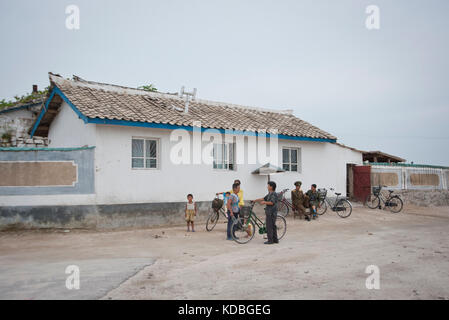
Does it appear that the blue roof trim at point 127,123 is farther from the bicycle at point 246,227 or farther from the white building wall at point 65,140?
the bicycle at point 246,227

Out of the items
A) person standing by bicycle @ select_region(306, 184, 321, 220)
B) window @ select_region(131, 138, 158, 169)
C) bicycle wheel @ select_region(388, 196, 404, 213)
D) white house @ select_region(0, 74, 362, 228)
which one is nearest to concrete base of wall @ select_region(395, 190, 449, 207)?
bicycle wheel @ select_region(388, 196, 404, 213)

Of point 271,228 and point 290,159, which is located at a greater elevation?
point 290,159

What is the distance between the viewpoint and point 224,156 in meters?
14.8

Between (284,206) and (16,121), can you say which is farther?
(16,121)

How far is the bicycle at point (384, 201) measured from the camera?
17.3 m

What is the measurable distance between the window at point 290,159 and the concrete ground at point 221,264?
4.52 m

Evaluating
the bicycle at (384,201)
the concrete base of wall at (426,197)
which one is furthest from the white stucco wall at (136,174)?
the concrete base of wall at (426,197)

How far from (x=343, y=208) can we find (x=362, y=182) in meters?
4.59

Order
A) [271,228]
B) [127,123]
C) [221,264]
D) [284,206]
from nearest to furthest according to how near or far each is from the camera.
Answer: [221,264]
[271,228]
[127,123]
[284,206]

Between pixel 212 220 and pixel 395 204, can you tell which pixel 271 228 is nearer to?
pixel 212 220

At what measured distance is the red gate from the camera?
19156 millimetres

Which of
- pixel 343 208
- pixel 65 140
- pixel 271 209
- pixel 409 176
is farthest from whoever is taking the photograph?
pixel 409 176

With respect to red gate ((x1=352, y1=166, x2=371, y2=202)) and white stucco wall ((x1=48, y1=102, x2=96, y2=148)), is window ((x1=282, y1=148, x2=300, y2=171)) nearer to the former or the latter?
red gate ((x1=352, y1=166, x2=371, y2=202))

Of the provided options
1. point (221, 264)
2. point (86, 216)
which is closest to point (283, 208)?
point (86, 216)
